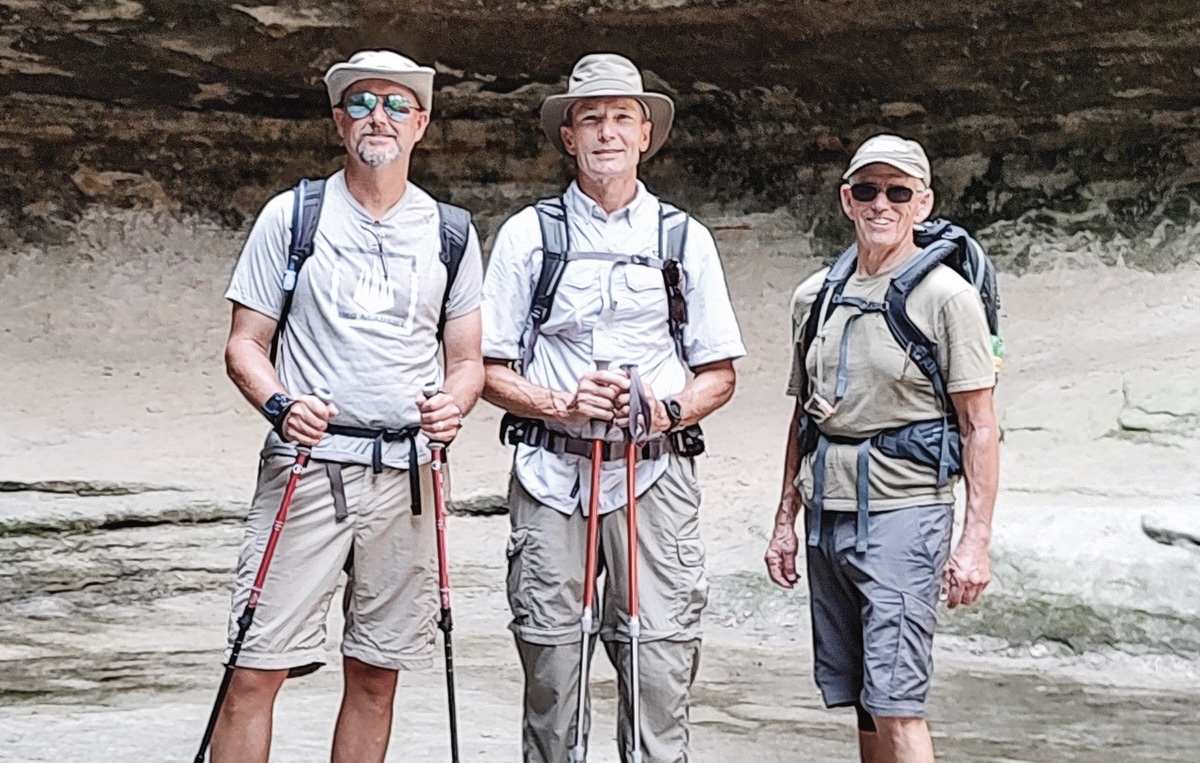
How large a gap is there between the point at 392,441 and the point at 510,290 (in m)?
0.48

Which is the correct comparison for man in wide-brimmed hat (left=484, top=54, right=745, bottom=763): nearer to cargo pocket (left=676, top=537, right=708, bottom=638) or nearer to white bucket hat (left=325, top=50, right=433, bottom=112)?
cargo pocket (left=676, top=537, right=708, bottom=638)

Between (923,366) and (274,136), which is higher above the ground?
(274,136)

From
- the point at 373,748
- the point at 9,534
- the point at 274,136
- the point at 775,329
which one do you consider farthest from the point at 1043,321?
the point at 373,748

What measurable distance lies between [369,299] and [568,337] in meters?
0.52

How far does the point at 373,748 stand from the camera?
3.46 meters

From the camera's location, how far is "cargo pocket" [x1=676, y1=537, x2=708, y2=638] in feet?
11.2

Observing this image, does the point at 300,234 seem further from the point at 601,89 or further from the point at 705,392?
the point at 705,392

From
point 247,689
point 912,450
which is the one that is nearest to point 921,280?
point 912,450

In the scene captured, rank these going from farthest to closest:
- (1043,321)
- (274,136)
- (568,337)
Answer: (274,136) < (1043,321) < (568,337)

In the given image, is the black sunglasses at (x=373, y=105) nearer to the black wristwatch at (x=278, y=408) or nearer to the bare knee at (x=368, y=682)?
the black wristwatch at (x=278, y=408)

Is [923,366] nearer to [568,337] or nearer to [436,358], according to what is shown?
[568,337]

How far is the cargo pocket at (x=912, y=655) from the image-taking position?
320cm

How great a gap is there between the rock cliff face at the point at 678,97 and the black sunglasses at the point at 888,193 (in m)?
7.04

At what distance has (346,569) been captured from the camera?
137 inches
